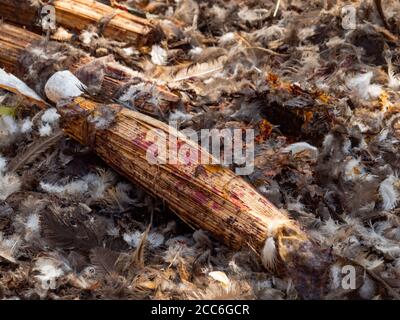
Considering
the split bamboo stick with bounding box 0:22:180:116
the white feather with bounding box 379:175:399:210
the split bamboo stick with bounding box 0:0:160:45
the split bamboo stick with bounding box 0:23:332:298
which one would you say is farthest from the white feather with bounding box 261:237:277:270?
the split bamboo stick with bounding box 0:0:160:45

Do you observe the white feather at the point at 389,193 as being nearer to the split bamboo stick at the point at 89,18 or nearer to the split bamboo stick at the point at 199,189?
the split bamboo stick at the point at 199,189

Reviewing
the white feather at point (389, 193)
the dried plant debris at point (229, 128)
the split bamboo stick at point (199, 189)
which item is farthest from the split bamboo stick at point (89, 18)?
the white feather at point (389, 193)

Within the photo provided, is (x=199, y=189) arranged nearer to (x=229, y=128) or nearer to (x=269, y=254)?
(x=269, y=254)

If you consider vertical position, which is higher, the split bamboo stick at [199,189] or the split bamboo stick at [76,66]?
the split bamboo stick at [76,66]

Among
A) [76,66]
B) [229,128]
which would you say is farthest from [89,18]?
[229,128]

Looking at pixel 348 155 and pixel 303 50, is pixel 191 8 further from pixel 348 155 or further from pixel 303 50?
pixel 348 155
